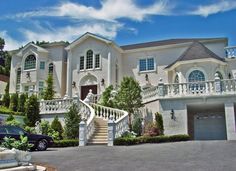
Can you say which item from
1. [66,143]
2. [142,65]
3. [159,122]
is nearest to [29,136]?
[66,143]

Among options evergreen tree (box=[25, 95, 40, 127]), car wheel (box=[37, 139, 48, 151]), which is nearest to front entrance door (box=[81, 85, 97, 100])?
evergreen tree (box=[25, 95, 40, 127])

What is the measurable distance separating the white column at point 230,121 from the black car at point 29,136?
10.9 m

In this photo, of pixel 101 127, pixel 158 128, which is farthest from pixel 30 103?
pixel 158 128

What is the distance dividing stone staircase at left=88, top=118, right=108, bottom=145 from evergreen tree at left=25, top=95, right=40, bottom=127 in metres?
5.15

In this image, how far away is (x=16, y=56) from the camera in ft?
108

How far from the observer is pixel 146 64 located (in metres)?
30.1

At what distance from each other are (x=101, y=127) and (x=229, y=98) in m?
8.53

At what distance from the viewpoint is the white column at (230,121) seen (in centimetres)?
1852

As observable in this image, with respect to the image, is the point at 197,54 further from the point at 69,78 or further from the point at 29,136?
the point at 29,136

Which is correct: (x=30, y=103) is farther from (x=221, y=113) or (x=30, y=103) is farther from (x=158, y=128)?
(x=221, y=113)

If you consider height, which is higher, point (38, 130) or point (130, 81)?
point (130, 81)

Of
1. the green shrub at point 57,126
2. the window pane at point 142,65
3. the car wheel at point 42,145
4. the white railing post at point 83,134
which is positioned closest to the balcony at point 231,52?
the window pane at point 142,65

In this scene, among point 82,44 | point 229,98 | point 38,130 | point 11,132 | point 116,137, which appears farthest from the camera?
point 82,44

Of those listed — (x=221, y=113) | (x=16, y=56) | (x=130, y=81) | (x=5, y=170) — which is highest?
(x=16, y=56)
